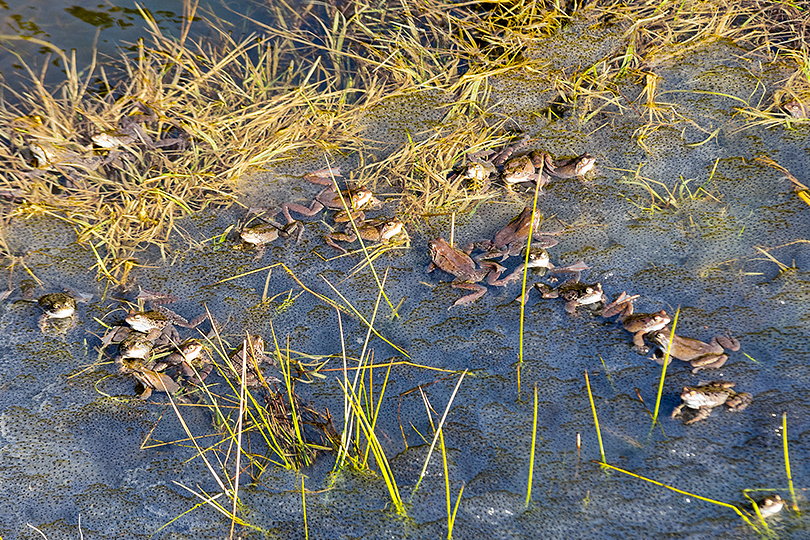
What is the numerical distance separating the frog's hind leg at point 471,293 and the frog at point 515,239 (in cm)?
20

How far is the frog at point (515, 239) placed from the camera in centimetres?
354

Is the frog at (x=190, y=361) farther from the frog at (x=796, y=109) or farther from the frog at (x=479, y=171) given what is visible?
the frog at (x=796, y=109)

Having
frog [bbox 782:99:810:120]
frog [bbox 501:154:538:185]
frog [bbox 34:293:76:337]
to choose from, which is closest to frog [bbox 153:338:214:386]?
frog [bbox 34:293:76:337]

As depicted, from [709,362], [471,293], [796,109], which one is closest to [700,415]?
[709,362]

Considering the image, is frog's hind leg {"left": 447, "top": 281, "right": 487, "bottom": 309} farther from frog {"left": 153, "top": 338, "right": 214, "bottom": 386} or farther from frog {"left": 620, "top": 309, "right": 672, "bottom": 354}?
frog {"left": 153, "top": 338, "right": 214, "bottom": 386}

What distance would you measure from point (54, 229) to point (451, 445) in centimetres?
272

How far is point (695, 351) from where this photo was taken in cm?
298

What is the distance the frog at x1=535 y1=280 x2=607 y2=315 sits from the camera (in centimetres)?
324

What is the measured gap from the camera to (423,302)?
136 inches

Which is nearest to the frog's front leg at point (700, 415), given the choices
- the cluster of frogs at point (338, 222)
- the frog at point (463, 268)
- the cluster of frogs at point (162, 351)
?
the frog at point (463, 268)

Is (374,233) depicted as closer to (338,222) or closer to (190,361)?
(338,222)

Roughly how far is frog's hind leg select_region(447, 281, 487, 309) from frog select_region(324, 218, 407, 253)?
49 centimetres

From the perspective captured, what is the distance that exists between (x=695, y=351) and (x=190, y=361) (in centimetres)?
238

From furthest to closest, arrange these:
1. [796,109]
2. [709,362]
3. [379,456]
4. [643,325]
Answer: [796,109], [643,325], [709,362], [379,456]
